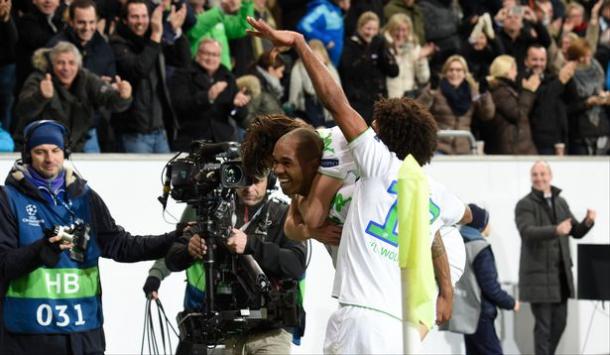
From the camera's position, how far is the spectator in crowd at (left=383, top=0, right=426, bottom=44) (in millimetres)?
15781

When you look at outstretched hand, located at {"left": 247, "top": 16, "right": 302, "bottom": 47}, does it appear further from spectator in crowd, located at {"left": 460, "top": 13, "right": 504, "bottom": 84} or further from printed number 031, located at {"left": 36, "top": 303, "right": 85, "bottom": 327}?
spectator in crowd, located at {"left": 460, "top": 13, "right": 504, "bottom": 84}

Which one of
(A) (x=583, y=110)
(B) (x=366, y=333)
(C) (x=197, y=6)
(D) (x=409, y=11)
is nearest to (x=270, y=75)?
(C) (x=197, y=6)

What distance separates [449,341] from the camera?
13.5 meters

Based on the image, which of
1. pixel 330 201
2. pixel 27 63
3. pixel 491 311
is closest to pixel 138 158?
pixel 27 63

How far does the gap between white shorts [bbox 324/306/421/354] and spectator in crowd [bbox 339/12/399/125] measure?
7821mm

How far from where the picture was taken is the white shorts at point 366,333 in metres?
6.38

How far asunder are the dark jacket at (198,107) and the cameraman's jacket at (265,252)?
11.8 feet

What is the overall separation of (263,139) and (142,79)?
5.52m

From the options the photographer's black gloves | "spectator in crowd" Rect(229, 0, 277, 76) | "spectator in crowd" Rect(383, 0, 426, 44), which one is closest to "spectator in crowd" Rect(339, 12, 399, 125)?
"spectator in crowd" Rect(229, 0, 277, 76)

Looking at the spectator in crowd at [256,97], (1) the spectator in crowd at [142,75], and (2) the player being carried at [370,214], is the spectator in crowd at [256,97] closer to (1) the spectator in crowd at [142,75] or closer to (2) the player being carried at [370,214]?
(1) the spectator in crowd at [142,75]

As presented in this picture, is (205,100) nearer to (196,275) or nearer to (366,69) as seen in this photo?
(366,69)

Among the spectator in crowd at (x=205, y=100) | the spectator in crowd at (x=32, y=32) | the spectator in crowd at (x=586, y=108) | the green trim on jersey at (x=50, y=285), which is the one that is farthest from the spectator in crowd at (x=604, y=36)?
the green trim on jersey at (x=50, y=285)

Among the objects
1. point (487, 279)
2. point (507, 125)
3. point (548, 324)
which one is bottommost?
point (548, 324)

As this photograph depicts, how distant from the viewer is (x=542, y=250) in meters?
13.8
